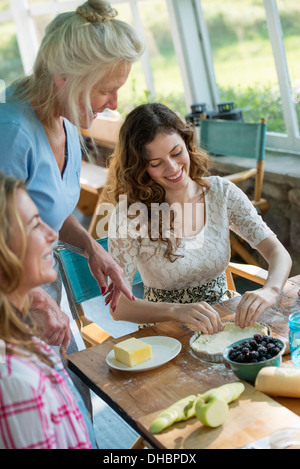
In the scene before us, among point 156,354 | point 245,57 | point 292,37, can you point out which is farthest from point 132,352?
point 245,57

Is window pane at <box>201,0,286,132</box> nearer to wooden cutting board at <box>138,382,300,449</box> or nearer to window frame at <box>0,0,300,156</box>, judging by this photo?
window frame at <box>0,0,300,156</box>

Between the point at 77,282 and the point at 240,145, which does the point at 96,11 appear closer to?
the point at 77,282

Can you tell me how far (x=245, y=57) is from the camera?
4051mm

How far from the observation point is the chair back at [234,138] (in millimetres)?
3658

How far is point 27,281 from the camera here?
1.12m

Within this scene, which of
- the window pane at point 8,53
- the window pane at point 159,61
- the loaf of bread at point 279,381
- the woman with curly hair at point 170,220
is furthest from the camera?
the window pane at point 8,53

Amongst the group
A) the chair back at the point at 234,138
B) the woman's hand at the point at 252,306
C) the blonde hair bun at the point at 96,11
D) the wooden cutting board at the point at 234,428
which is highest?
the blonde hair bun at the point at 96,11

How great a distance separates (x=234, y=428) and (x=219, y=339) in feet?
1.36

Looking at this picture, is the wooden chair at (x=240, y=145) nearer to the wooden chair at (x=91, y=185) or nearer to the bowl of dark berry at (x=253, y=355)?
the wooden chair at (x=91, y=185)

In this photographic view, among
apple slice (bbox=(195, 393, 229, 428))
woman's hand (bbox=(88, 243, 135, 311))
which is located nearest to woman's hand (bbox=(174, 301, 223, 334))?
woman's hand (bbox=(88, 243, 135, 311))

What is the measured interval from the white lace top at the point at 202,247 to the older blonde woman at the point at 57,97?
0.43 meters

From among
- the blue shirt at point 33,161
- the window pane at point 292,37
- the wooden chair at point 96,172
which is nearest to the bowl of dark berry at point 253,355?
the blue shirt at point 33,161

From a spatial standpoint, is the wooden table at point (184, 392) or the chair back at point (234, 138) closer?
the wooden table at point (184, 392)

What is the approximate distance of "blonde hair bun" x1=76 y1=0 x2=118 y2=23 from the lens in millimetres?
1463
